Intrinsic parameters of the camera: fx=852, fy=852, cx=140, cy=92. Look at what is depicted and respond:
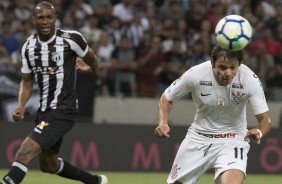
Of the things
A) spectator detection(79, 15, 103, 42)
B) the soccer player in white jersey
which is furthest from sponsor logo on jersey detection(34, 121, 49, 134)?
spectator detection(79, 15, 103, 42)

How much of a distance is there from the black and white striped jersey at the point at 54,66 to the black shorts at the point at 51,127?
8 centimetres

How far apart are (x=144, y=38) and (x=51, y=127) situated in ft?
21.9

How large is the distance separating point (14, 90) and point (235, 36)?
6898 mm

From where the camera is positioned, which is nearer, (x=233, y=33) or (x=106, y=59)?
(x=233, y=33)

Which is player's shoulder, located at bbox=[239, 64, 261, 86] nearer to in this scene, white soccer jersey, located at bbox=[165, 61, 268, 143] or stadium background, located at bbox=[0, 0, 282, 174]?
white soccer jersey, located at bbox=[165, 61, 268, 143]

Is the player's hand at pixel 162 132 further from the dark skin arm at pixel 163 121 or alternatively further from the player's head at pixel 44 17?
the player's head at pixel 44 17

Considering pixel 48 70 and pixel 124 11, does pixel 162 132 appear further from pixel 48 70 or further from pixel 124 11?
pixel 124 11

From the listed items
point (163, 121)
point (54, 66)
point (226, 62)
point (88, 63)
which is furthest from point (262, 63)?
point (226, 62)

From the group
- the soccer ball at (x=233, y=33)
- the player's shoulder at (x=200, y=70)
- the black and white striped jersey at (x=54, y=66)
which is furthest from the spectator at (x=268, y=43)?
the player's shoulder at (x=200, y=70)

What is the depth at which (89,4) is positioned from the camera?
56.0 feet

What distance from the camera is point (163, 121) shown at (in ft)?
25.2

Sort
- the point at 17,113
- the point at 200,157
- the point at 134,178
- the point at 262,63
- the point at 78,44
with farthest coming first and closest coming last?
the point at 262,63
the point at 134,178
the point at 78,44
the point at 17,113
the point at 200,157

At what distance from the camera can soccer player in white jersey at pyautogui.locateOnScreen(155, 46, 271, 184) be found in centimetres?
757

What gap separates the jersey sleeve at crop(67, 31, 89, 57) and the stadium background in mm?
4419
